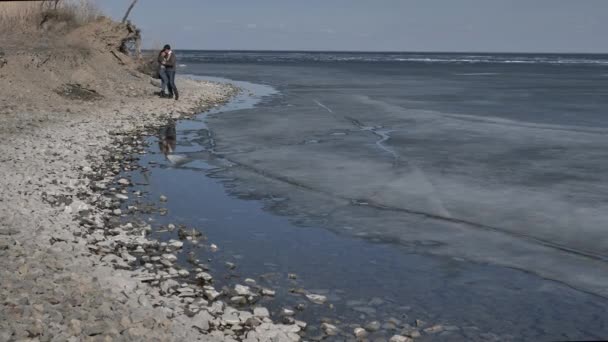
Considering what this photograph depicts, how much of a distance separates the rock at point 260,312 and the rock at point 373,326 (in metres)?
1.05

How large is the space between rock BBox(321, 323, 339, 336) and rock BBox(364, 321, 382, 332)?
0.33 metres

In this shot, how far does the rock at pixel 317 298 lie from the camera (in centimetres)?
723

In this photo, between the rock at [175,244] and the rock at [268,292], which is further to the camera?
the rock at [175,244]

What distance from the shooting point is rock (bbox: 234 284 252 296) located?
7.28 m

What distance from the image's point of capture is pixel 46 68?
26.4m

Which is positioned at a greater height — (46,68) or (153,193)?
(46,68)

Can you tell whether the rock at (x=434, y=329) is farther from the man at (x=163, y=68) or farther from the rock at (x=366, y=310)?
the man at (x=163, y=68)

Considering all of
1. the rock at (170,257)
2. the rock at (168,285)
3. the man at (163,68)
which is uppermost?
the man at (163,68)

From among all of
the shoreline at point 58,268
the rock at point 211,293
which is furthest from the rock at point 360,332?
the rock at point 211,293

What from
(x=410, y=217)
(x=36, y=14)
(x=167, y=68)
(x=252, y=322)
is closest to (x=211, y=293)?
(x=252, y=322)

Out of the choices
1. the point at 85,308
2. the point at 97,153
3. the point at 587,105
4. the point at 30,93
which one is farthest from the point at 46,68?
the point at 587,105

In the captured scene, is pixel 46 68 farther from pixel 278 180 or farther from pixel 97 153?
pixel 278 180

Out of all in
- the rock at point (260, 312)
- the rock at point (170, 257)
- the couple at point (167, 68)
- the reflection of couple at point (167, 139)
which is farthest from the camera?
the couple at point (167, 68)

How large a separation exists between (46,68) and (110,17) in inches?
408
